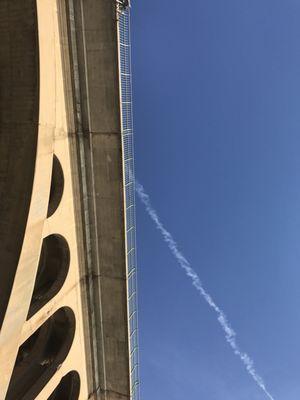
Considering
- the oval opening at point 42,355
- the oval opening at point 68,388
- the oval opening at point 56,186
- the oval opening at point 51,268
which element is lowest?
the oval opening at point 68,388

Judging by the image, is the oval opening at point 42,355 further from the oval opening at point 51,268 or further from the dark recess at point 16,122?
the dark recess at point 16,122

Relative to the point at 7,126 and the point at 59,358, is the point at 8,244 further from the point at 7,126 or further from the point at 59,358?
the point at 59,358

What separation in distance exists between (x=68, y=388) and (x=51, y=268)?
5.63 metres

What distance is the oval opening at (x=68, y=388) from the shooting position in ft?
57.2

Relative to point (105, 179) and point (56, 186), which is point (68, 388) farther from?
point (105, 179)

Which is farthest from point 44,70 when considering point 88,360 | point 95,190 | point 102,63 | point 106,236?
point 88,360

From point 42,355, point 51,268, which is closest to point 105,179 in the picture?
point 51,268

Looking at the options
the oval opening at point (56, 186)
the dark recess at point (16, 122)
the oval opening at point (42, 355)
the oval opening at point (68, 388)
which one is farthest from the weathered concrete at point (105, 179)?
the dark recess at point (16, 122)

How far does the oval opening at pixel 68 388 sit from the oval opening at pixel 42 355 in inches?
58.8

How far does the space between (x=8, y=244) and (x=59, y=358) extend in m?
7.32

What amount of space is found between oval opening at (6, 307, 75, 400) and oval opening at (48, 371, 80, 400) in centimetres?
149

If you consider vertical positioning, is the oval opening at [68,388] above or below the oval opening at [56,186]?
below

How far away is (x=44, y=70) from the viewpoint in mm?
10594

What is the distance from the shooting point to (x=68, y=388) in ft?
58.5
